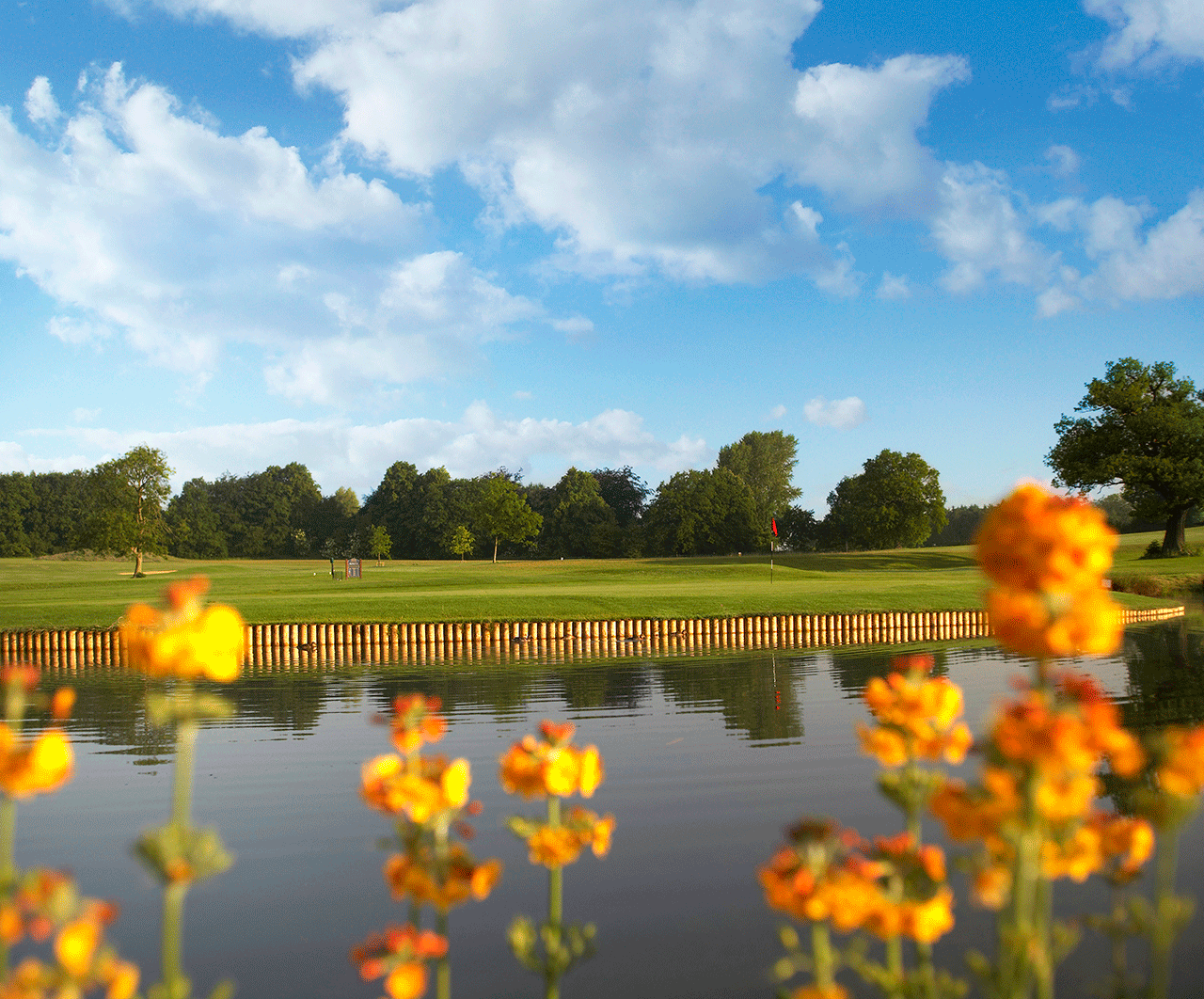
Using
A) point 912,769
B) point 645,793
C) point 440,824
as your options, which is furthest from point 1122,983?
point 645,793

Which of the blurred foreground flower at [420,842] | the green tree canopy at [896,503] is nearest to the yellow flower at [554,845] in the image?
the blurred foreground flower at [420,842]

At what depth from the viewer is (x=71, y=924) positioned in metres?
1.88

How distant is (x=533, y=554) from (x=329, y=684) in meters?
69.8

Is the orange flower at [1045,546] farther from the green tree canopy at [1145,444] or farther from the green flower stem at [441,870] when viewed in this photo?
the green tree canopy at [1145,444]

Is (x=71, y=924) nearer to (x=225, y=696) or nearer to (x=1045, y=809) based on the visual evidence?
(x=1045, y=809)

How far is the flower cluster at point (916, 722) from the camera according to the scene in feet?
8.60

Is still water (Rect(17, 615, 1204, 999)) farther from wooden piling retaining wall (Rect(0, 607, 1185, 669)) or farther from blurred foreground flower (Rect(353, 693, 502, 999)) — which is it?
wooden piling retaining wall (Rect(0, 607, 1185, 669))

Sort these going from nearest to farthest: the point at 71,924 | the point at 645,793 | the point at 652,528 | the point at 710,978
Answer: the point at 71,924
the point at 710,978
the point at 645,793
the point at 652,528

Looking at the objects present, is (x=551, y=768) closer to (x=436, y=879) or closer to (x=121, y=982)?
(x=436, y=879)

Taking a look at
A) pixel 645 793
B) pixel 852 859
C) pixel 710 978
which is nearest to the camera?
pixel 852 859

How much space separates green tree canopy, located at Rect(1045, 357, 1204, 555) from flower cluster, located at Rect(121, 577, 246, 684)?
53384 millimetres

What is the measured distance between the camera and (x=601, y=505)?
283 feet

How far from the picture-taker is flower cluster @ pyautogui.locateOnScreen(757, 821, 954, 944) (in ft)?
7.23

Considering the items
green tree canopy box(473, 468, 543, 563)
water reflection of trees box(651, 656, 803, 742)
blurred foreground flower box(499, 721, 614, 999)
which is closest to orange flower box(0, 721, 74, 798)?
blurred foreground flower box(499, 721, 614, 999)
